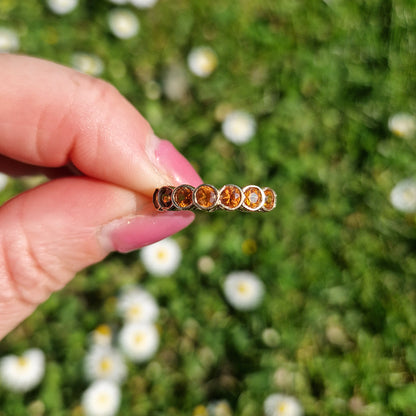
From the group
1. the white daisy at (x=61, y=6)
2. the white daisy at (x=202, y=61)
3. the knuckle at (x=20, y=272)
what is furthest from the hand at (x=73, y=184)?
the white daisy at (x=61, y=6)

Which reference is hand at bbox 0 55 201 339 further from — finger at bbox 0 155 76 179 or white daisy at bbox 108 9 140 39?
white daisy at bbox 108 9 140 39

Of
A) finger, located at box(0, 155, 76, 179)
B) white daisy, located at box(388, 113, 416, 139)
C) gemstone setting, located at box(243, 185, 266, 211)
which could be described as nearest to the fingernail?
gemstone setting, located at box(243, 185, 266, 211)

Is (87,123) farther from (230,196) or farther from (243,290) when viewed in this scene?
(243,290)

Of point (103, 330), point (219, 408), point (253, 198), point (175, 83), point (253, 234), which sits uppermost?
point (253, 198)

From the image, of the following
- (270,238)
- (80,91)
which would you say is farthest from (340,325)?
(80,91)

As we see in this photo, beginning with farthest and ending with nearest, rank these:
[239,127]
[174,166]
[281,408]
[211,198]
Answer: [239,127], [281,408], [174,166], [211,198]

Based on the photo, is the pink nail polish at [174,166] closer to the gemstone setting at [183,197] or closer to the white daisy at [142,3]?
the gemstone setting at [183,197]

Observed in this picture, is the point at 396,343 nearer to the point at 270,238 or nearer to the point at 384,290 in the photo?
the point at 384,290

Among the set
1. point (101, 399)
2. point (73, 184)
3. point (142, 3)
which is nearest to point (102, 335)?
point (101, 399)
